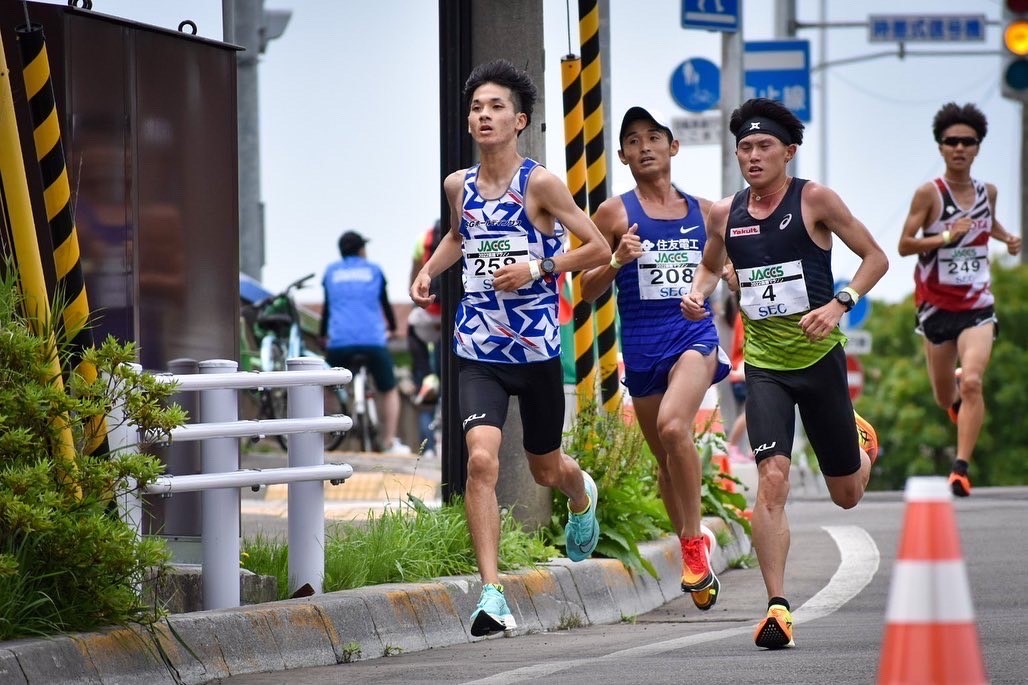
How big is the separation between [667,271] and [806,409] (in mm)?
1482

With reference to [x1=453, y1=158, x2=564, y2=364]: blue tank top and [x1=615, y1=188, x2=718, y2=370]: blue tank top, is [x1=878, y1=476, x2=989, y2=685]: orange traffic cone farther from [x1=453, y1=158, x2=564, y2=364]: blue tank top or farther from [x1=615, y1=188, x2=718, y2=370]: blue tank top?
[x1=615, y1=188, x2=718, y2=370]: blue tank top

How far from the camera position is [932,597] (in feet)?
13.4

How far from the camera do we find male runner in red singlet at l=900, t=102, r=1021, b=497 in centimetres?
1345

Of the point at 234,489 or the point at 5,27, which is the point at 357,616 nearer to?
the point at 234,489

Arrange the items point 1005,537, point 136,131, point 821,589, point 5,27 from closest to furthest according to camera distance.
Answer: point 5,27 → point 136,131 → point 821,589 → point 1005,537

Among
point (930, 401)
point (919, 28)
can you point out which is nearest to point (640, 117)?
point (919, 28)

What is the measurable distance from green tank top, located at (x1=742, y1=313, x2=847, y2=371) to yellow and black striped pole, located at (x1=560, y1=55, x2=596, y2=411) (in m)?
3.22

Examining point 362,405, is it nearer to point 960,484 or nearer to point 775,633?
point 960,484

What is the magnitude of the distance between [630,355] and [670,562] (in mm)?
1567

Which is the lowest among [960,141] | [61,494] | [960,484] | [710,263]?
[960,484]

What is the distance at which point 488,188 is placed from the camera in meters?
8.58

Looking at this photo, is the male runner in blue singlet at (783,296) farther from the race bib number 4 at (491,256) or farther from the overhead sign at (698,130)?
the overhead sign at (698,130)

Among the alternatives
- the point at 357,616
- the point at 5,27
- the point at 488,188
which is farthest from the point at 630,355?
the point at 5,27

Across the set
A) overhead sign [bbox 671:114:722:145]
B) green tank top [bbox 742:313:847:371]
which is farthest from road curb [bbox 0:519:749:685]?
overhead sign [bbox 671:114:722:145]
